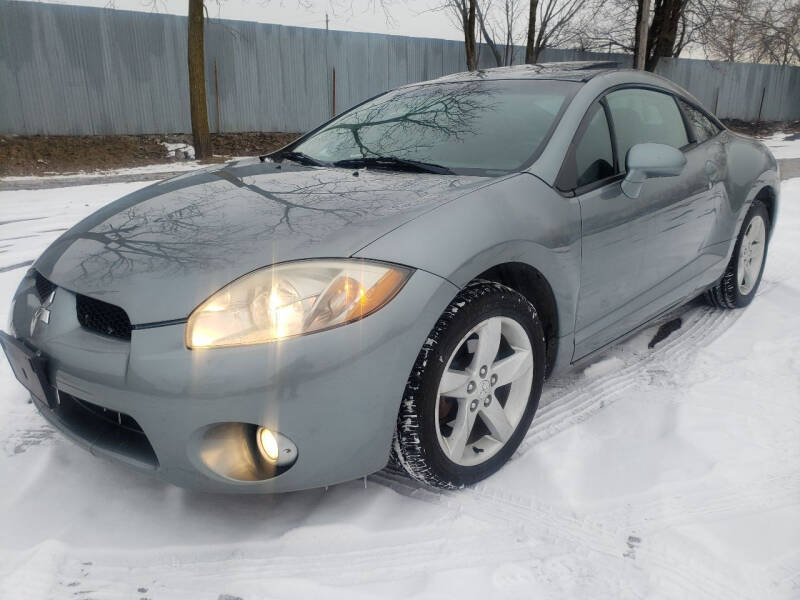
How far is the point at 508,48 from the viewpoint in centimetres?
2473

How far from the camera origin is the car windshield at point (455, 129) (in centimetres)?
243

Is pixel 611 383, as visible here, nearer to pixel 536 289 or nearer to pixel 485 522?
pixel 536 289

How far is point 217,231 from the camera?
1.94 meters

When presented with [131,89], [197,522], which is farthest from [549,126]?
[131,89]

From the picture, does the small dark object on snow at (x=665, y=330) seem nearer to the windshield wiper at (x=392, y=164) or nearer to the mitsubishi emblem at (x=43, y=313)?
the windshield wiper at (x=392, y=164)

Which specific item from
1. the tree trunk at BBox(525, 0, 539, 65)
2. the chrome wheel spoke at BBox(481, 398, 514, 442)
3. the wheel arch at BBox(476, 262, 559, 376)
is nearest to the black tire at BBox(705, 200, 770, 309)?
the wheel arch at BBox(476, 262, 559, 376)

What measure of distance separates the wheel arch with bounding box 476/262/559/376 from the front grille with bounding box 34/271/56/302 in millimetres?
1369

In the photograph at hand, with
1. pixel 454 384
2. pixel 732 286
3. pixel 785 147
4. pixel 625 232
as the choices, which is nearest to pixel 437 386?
pixel 454 384

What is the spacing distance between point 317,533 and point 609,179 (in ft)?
5.71

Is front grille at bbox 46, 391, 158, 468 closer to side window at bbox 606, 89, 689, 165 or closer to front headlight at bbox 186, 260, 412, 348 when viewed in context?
front headlight at bbox 186, 260, 412, 348

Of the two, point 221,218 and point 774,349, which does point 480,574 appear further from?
point 774,349

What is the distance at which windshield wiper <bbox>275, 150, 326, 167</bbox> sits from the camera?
2.80 meters

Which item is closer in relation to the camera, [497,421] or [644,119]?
[497,421]

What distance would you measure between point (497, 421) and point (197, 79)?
1167 cm
